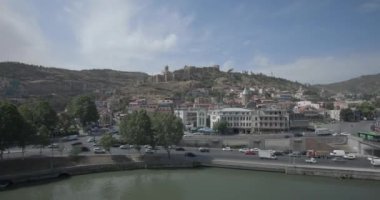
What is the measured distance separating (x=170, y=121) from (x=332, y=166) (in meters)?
18.3

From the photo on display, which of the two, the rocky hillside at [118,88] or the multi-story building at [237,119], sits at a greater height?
the rocky hillside at [118,88]

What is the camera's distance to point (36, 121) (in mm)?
49375

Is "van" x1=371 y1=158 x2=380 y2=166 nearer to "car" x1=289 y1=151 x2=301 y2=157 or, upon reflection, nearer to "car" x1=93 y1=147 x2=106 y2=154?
"car" x1=289 y1=151 x2=301 y2=157

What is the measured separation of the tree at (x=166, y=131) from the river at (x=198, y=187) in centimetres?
581

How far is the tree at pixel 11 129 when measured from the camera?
113 feet

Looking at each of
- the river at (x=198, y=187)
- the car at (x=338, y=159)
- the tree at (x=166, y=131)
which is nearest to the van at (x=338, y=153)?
the car at (x=338, y=159)

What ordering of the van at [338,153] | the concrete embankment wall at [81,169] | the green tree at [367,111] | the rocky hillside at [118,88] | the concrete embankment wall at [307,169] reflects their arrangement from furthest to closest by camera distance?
the rocky hillside at [118,88]
the green tree at [367,111]
the van at [338,153]
the concrete embankment wall at [307,169]
the concrete embankment wall at [81,169]

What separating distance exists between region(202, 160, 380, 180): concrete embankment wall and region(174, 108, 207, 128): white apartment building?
3609cm

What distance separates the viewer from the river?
28.8 meters

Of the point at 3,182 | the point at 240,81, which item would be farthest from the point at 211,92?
the point at 3,182

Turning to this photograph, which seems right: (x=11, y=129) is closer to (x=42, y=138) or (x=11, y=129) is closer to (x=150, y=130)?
(x=42, y=138)

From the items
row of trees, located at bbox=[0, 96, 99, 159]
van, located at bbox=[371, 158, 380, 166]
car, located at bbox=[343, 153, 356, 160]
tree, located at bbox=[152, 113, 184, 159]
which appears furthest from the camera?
tree, located at bbox=[152, 113, 184, 159]

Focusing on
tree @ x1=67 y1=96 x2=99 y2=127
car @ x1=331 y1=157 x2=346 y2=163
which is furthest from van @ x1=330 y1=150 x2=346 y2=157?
tree @ x1=67 y1=96 x2=99 y2=127

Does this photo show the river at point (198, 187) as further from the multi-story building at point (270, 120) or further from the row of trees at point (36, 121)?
the multi-story building at point (270, 120)
